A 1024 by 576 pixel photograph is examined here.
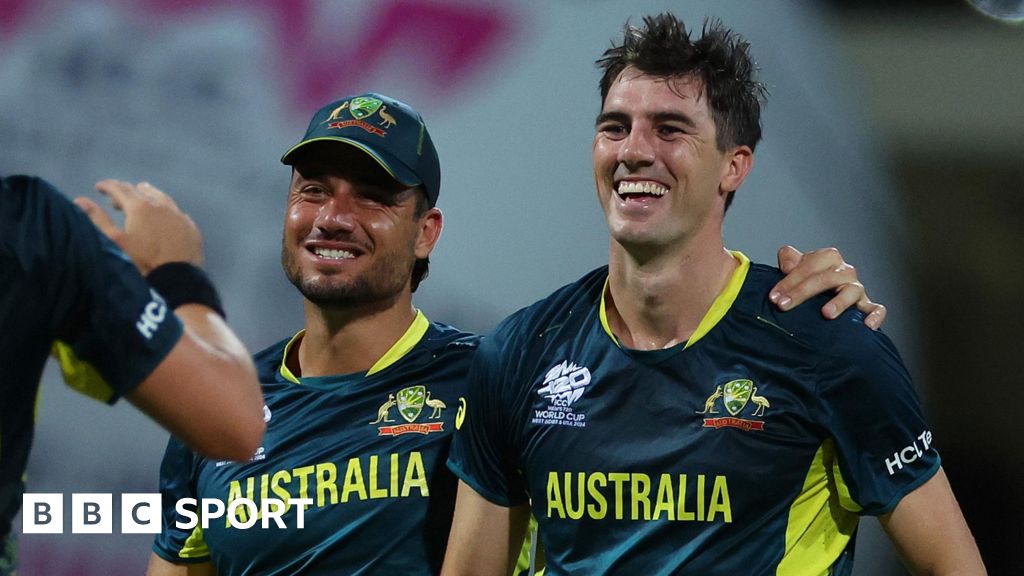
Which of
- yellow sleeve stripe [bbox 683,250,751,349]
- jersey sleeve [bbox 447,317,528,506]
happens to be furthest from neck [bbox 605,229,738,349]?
jersey sleeve [bbox 447,317,528,506]

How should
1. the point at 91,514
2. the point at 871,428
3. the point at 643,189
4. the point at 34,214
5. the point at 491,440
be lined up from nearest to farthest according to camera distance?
the point at 34,214
the point at 871,428
the point at 643,189
the point at 491,440
the point at 91,514

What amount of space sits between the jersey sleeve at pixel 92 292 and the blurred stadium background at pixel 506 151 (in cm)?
196

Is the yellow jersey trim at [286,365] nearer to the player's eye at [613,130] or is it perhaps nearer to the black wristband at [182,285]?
the player's eye at [613,130]

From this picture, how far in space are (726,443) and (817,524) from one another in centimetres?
22

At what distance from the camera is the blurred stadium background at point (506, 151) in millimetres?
3527

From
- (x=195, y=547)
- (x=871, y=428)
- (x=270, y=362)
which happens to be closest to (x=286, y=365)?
(x=270, y=362)

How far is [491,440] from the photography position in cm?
243

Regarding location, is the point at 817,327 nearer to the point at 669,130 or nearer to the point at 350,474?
the point at 669,130

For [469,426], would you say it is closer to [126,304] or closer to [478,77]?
[126,304]

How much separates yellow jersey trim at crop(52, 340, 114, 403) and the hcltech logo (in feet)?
2.84


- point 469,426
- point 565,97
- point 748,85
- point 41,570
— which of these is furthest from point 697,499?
point 41,570

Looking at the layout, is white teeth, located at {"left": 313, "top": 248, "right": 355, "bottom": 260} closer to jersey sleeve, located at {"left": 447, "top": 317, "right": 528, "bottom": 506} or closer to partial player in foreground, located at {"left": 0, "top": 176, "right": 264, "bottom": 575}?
jersey sleeve, located at {"left": 447, "top": 317, "right": 528, "bottom": 506}

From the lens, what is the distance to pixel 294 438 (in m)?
2.61

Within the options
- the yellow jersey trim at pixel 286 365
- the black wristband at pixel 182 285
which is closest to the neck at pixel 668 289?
the yellow jersey trim at pixel 286 365
